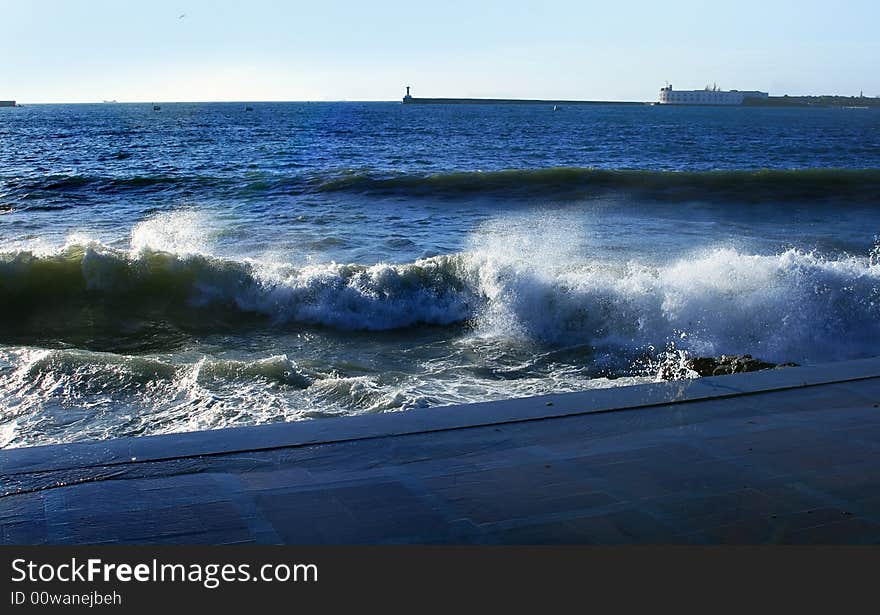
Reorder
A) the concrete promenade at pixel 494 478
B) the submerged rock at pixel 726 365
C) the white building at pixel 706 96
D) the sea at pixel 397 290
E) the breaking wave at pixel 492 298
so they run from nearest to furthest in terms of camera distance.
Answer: the concrete promenade at pixel 494 478 → the submerged rock at pixel 726 365 → the sea at pixel 397 290 → the breaking wave at pixel 492 298 → the white building at pixel 706 96

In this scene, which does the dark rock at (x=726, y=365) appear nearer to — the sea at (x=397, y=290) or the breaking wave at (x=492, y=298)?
the sea at (x=397, y=290)

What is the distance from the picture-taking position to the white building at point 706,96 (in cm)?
15850

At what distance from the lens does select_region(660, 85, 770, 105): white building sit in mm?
158500

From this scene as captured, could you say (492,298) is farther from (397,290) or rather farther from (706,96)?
(706,96)

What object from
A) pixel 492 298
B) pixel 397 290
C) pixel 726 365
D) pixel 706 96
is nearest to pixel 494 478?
pixel 726 365

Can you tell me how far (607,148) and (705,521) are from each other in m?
36.3

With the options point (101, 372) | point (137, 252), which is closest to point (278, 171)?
point (137, 252)

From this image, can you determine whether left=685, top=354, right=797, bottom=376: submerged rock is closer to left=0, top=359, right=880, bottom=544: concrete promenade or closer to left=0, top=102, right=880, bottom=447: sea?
left=0, top=102, right=880, bottom=447: sea

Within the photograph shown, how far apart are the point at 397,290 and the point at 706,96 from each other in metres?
162

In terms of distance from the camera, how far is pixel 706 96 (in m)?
158

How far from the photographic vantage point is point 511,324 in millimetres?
9133

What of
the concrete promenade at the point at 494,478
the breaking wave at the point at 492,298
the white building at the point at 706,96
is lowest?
the breaking wave at the point at 492,298

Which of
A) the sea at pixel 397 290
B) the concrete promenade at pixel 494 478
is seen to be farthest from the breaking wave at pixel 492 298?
the concrete promenade at pixel 494 478

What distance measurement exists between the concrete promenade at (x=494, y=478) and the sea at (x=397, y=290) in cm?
181
